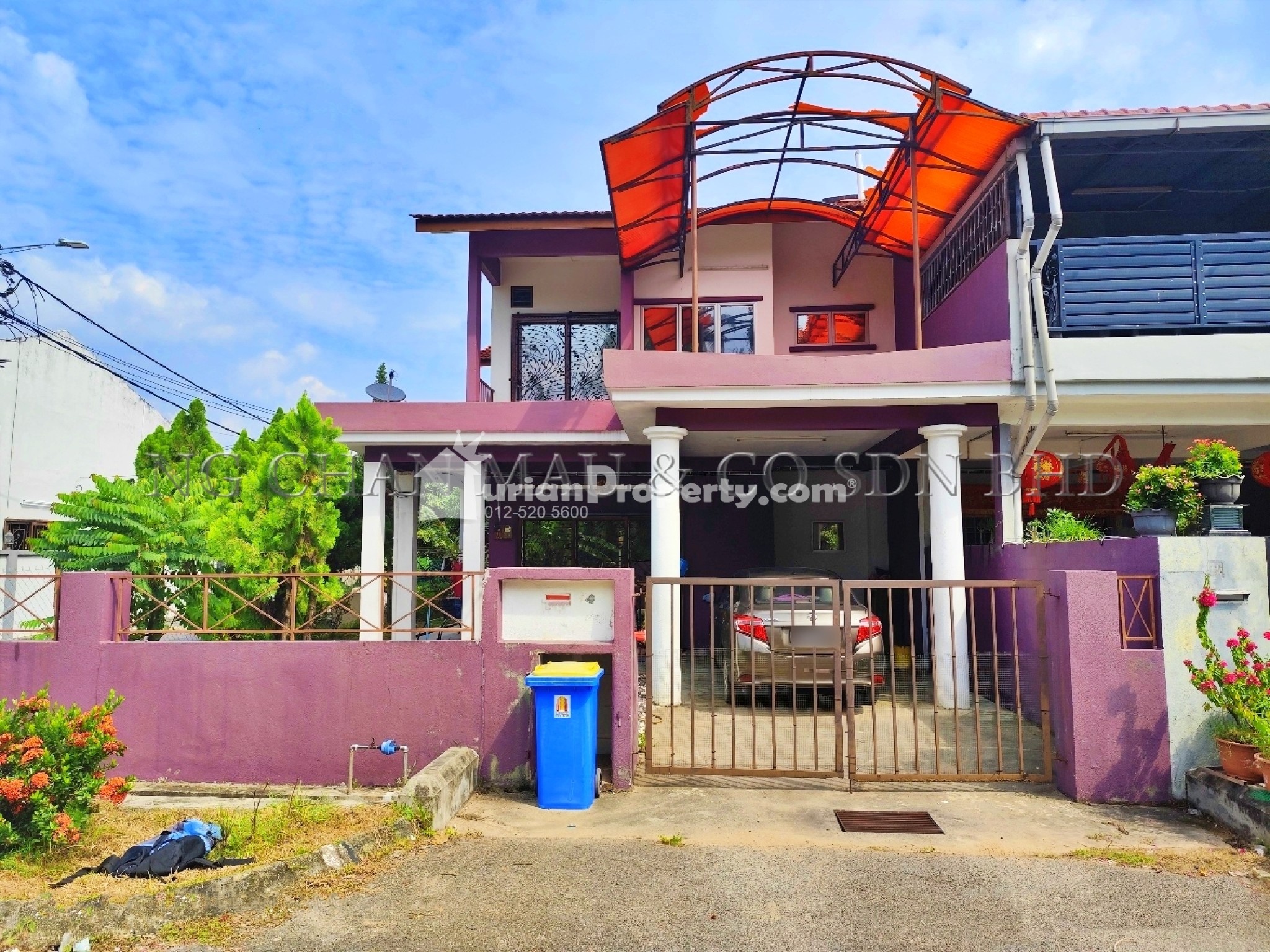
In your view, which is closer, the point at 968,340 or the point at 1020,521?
the point at 1020,521

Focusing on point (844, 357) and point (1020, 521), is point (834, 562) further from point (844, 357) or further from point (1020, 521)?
point (844, 357)

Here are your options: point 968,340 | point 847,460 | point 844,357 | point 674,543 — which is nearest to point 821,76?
point 844,357

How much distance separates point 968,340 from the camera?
9758mm

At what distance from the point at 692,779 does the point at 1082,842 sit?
8.49 feet

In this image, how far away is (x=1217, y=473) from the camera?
19.7 feet

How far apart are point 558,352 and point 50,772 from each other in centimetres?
965

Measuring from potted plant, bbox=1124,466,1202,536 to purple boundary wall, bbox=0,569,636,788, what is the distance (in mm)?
3974

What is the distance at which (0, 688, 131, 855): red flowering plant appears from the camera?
14.5 ft

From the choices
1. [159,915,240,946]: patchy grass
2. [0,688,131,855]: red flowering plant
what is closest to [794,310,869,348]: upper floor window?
[0,688,131,855]: red flowering plant

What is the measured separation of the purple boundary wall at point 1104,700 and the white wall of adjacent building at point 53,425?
1729 cm

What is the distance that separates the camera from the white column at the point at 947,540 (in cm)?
833

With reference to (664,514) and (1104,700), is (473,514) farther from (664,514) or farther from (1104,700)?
(1104,700)

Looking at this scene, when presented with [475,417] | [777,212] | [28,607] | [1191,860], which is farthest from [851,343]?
[28,607]

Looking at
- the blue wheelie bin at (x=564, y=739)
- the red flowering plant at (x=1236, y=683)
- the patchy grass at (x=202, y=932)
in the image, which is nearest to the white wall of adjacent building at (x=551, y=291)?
the blue wheelie bin at (x=564, y=739)
